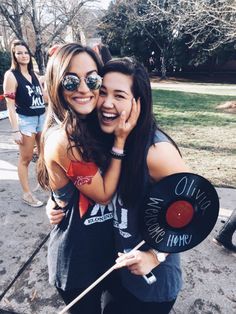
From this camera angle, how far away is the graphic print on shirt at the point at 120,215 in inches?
58.1

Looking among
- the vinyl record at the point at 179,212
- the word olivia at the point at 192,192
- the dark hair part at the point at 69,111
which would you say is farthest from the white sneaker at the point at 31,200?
the word olivia at the point at 192,192

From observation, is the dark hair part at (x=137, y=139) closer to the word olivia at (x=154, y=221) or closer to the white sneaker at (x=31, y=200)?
the word olivia at (x=154, y=221)

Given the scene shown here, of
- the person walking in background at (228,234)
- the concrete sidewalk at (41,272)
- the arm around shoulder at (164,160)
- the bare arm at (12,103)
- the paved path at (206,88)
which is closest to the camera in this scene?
the arm around shoulder at (164,160)

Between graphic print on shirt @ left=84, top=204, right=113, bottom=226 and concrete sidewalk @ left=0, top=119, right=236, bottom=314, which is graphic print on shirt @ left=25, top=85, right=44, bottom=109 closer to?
concrete sidewalk @ left=0, top=119, right=236, bottom=314

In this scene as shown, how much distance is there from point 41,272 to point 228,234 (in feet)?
5.54

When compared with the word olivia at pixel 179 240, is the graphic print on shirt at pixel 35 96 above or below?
above

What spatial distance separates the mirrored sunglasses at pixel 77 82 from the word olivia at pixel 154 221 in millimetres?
606

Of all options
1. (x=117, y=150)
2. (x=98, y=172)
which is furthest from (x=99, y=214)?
(x=117, y=150)

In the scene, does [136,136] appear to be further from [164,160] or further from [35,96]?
[35,96]

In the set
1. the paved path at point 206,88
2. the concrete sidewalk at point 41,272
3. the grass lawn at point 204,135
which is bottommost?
the paved path at point 206,88

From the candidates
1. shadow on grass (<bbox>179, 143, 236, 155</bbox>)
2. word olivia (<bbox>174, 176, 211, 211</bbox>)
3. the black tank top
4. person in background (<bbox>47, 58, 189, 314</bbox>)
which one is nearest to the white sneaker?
the black tank top

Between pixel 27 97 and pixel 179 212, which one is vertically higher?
pixel 27 97

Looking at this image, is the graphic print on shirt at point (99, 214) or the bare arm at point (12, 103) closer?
the graphic print on shirt at point (99, 214)

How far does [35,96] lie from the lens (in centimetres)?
368
